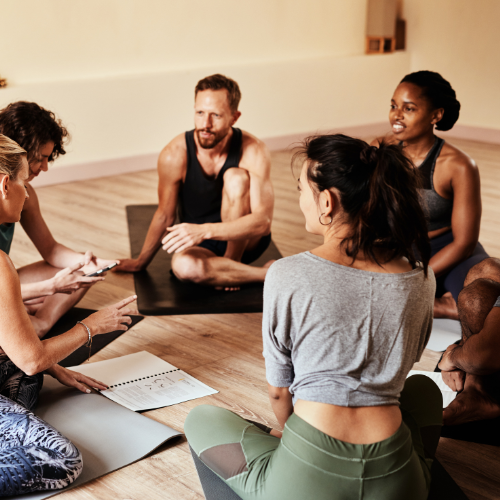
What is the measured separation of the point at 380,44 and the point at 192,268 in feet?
16.8

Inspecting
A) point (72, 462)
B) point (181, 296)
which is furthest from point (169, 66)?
point (72, 462)

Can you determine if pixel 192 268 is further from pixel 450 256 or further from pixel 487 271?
pixel 487 271

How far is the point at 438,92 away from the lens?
259 centimetres

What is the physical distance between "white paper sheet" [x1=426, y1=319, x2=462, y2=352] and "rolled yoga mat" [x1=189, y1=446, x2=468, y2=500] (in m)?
0.80

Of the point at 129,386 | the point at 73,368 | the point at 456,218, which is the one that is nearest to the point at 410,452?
the point at 129,386

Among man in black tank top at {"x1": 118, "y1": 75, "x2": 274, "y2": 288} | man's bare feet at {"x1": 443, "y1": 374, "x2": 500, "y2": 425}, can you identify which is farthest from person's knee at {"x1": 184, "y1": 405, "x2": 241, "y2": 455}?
man in black tank top at {"x1": 118, "y1": 75, "x2": 274, "y2": 288}

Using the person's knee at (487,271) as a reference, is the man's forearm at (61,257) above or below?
below

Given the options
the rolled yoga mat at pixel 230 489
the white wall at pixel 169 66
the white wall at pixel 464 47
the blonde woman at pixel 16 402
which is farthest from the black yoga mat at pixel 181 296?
the white wall at pixel 464 47

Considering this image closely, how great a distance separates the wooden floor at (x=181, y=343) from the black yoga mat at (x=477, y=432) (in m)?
0.03

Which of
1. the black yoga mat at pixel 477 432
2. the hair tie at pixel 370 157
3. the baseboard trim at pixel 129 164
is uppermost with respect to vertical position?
the hair tie at pixel 370 157

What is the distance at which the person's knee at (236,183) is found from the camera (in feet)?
9.60

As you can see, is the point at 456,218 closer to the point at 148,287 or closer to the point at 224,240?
the point at 224,240

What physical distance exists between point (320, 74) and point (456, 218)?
4.45 m

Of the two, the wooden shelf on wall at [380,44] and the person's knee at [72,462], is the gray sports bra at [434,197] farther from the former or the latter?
the wooden shelf on wall at [380,44]
